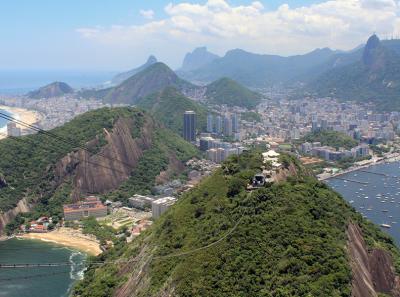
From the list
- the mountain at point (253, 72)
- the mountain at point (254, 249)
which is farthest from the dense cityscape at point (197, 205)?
the mountain at point (253, 72)

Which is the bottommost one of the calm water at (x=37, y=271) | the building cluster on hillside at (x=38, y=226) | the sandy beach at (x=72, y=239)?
the sandy beach at (x=72, y=239)

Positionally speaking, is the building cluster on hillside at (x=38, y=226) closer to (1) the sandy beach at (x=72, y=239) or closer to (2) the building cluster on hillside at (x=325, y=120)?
(1) the sandy beach at (x=72, y=239)

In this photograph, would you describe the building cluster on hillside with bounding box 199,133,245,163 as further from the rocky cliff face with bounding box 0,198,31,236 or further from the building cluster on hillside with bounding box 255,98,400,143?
the rocky cliff face with bounding box 0,198,31,236

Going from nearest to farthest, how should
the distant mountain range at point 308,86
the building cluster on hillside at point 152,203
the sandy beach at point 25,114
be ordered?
the building cluster on hillside at point 152,203 < the sandy beach at point 25,114 < the distant mountain range at point 308,86

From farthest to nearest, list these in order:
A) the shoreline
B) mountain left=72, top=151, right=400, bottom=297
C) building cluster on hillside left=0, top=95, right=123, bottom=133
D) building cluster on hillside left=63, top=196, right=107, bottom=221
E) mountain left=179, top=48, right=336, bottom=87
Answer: mountain left=179, top=48, right=336, bottom=87
building cluster on hillside left=0, top=95, right=123, bottom=133
the shoreline
building cluster on hillside left=63, top=196, right=107, bottom=221
mountain left=72, top=151, right=400, bottom=297

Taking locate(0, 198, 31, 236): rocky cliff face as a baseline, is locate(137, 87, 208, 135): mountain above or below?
above

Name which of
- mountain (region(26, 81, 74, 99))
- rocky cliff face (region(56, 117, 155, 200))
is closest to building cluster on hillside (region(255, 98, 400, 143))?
rocky cliff face (region(56, 117, 155, 200))

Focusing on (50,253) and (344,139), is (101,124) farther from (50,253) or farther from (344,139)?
(344,139)

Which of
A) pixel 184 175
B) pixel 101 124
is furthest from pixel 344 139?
pixel 101 124

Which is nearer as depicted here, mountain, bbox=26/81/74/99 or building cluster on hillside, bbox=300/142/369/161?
building cluster on hillside, bbox=300/142/369/161
